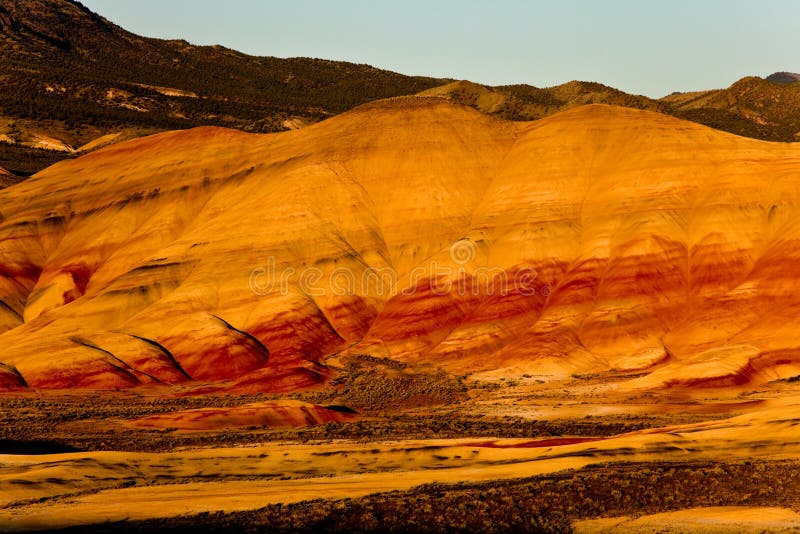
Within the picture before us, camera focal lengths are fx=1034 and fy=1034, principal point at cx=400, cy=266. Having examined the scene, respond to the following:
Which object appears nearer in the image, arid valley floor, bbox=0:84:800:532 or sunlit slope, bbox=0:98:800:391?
arid valley floor, bbox=0:84:800:532

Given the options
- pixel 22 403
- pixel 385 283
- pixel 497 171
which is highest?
pixel 497 171

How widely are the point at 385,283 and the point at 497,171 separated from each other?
2312cm

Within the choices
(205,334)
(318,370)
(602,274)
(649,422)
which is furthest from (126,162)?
(649,422)

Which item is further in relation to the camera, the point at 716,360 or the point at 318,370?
the point at 318,370

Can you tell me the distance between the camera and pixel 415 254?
118312 millimetres

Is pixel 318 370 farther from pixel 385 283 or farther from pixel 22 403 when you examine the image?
pixel 22 403

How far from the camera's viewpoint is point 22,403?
88250 mm

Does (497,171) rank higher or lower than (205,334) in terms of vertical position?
higher

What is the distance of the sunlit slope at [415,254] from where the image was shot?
9919 cm

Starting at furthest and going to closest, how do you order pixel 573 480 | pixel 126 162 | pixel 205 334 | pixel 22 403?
pixel 126 162, pixel 205 334, pixel 22 403, pixel 573 480

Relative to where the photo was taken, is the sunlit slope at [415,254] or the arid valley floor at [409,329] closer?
the arid valley floor at [409,329]

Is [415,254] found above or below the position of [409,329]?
above

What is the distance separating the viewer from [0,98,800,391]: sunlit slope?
99188 mm

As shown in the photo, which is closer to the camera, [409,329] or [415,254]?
[409,329]
